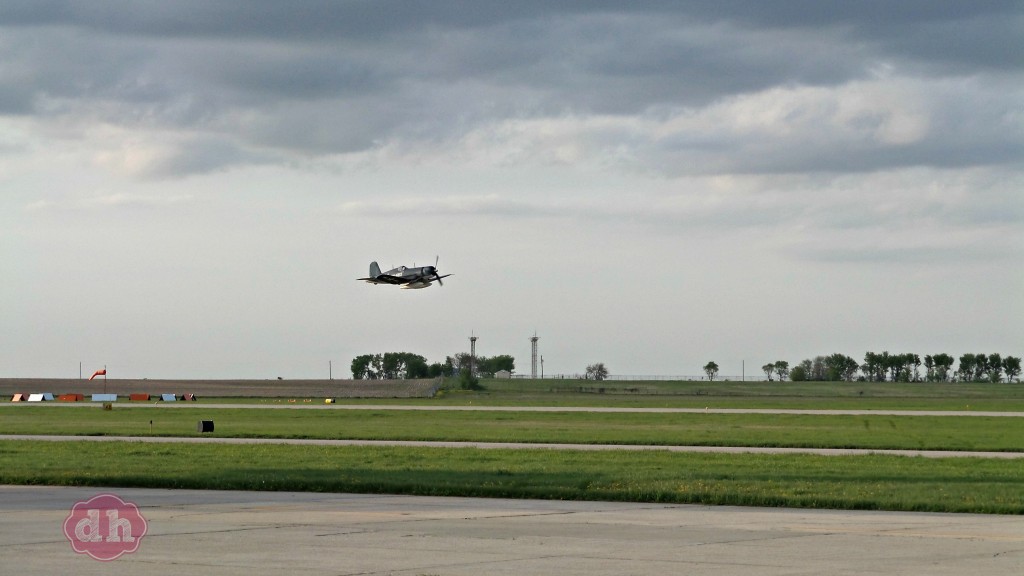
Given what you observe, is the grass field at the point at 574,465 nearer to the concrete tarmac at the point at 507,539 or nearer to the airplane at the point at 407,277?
the concrete tarmac at the point at 507,539

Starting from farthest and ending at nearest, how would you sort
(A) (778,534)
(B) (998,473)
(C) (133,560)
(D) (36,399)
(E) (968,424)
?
(D) (36,399) → (E) (968,424) → (B) (998,473) → (A) (778,534) → (C) (133,560)

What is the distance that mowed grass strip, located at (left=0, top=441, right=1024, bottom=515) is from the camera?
23078 millimetres

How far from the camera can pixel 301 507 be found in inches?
827

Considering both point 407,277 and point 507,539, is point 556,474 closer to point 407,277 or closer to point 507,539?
point 507,539

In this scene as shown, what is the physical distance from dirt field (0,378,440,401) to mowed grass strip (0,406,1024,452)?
177ft

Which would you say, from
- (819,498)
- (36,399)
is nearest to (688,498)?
(819,498)

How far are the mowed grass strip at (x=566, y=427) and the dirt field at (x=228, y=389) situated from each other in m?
53.9

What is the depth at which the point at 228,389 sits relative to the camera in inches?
5704

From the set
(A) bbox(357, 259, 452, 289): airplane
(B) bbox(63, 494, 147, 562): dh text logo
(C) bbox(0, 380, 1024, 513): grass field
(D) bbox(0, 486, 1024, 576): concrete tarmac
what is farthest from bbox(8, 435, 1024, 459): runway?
(A) bbox(357, 259, 452, 289): airplane

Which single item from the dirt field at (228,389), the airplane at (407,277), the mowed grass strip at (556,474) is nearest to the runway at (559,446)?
the mowed grass strip at (556,474)

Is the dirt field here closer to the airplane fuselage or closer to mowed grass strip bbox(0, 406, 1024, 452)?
the airplane fuselage

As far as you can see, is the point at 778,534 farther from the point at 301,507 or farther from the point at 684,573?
the point at 301,507

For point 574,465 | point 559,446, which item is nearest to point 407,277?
point 559,446

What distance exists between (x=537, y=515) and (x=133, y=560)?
7556 mm
